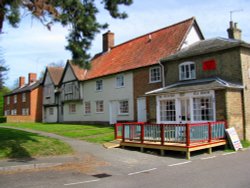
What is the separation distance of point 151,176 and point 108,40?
2763 centimetres

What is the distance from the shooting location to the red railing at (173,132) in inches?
534

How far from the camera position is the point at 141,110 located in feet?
82.8

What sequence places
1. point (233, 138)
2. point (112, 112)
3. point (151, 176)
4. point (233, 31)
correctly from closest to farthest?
point (151, 176), point (233, 138), point (233, 31), point (112, 112)

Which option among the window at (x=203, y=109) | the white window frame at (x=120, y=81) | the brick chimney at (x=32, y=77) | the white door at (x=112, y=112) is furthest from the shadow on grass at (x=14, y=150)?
the brick chimney at (x=32, y=77)

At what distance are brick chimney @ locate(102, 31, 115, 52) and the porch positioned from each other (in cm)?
2066

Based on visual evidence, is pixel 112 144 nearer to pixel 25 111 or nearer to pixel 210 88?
pixel 210 88

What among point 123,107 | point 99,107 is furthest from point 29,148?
point 99,107

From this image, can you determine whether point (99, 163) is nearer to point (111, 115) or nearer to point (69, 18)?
point (69, 18)

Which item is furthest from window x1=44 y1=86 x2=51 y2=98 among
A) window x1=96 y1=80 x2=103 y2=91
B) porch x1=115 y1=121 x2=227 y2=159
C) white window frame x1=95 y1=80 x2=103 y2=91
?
porch x1=115 y1=121 x2=227 y2=159

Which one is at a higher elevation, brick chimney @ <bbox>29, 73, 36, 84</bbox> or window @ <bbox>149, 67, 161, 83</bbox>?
brick chimney @ <bbox>29, 73, 36, 84</bbox>

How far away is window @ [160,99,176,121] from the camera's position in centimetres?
2003

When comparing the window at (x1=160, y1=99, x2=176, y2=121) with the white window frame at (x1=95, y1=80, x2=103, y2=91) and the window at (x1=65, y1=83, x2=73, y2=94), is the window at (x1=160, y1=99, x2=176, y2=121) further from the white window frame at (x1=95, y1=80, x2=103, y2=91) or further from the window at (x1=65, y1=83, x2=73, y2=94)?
the window at (x1=65, y1=83, x2=73, y2=94)

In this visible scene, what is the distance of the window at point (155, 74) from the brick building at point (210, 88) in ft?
5.28

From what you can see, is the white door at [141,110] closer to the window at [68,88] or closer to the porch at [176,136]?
the porch at [176,136]
